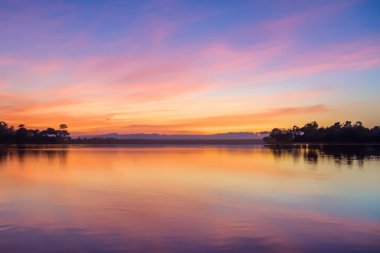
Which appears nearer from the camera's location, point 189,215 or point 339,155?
point 189,215

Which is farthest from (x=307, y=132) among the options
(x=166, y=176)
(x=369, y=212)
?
(x=369, y=212)

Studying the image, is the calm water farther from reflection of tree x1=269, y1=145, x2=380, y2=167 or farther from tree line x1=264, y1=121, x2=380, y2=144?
tree line x1=264, y1=121, x2=380, y2=144

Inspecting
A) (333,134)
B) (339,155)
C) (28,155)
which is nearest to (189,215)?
(339,155)

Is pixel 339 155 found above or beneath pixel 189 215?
above

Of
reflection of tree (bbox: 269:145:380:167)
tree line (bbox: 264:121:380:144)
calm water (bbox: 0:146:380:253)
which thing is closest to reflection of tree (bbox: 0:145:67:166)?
calm water (bbox: 0:146:380:253)

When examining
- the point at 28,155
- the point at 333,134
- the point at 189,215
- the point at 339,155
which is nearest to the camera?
the point at 189,215

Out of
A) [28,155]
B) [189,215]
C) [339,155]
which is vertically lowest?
[189,215]

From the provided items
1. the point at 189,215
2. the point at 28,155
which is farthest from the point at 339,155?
the point at 189,215

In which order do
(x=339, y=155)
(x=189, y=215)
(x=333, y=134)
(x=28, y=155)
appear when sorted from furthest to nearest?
(x=333, y=134)
(x=28, y=155)
(x=339, y=155)
(x=189, y=215)

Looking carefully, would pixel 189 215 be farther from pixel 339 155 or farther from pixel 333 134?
pixel 333 134

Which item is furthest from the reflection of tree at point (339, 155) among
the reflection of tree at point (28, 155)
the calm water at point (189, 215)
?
the reflection of tree at point (28, 155)

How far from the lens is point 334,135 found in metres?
121

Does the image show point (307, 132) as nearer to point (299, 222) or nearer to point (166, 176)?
point (166, 176)

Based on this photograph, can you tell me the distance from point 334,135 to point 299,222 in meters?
115
